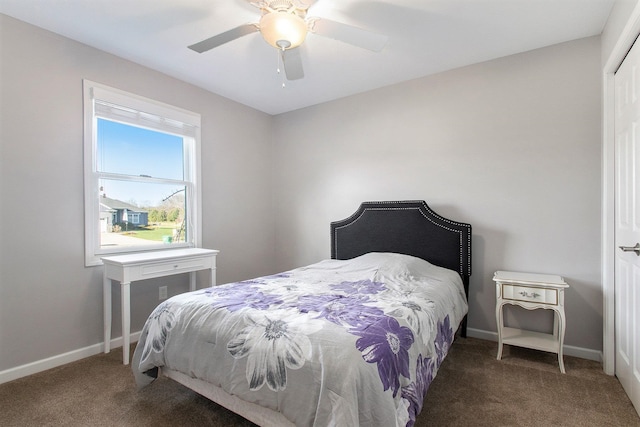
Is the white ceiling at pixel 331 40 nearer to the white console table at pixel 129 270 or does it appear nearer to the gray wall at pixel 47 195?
the gray wall at pixel 47 195

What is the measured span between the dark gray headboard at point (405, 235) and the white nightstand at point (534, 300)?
43cm

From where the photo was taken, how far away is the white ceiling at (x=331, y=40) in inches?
85.7

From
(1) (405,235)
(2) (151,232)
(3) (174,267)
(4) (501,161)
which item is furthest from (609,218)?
(2) (151,232)

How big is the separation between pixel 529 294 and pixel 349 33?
7.41 ft

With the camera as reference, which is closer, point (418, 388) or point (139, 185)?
point (418, 388)

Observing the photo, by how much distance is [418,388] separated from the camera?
1558 millimetres

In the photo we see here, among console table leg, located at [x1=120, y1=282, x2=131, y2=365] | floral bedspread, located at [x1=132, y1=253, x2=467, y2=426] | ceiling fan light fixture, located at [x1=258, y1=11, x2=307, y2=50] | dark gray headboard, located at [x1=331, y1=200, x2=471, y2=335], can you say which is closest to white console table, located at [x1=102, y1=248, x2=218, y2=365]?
console table leg, located at [x1=120, y1=282, x2=131, y2=365]

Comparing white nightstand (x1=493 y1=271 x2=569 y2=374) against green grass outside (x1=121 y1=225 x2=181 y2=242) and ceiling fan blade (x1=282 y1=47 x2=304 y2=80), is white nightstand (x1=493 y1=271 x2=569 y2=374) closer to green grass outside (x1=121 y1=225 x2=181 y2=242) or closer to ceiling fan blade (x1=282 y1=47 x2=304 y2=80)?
ceiling fan blade (x1=282 y1=47 x2=304 y2=80)

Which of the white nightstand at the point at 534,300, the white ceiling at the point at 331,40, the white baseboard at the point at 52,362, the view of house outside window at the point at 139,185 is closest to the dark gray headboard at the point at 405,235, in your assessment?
the white nightstand at the point at 534,300

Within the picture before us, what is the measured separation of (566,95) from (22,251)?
4.40 meters

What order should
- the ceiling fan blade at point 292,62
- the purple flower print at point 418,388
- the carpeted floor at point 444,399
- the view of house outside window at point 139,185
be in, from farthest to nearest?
the view of house outside window at point 139,185 → the ceiling fan blade at point 292,62 → the carpeted floor at point 444,399 → the purple flower print at point 418,388

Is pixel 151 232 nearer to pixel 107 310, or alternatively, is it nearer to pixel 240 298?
pixel 107 310

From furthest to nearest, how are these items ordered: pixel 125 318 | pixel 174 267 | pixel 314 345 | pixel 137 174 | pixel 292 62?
pixel 137 174
pixel 174 267
pixel 125 318
pixel 292 62
pixel 314 345

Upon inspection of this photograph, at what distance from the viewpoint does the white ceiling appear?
2178mm
